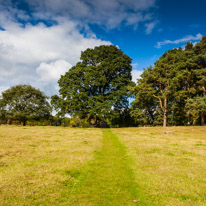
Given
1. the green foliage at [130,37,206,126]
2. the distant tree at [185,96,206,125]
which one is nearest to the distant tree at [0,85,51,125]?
the green foliage at [130,37,206,126]

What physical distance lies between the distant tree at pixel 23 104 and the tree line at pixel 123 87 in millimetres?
413

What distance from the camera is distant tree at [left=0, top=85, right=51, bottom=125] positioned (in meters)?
48.5

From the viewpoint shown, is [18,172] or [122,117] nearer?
[18,172]

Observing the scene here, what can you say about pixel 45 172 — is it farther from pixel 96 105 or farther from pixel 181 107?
pixel 181 107

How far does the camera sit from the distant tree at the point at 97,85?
39.3 m

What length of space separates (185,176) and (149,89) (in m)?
34.2

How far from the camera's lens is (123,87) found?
41.6 meters

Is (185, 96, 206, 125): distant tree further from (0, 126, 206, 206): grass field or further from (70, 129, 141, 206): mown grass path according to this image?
(70, 129, 141, 206): mown grass path

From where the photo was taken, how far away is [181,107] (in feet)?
140

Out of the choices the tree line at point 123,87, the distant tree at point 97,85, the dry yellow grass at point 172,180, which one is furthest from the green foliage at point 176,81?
the dry yellow grass at point 172,180

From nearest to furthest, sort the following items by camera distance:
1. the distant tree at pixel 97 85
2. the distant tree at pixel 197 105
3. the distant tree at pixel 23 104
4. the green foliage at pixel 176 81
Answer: the distant tree at pixel 197 105
the green foliage at pixel 176 81
the distant tree at pixel 97 85
the distant tree at pixel 23 104

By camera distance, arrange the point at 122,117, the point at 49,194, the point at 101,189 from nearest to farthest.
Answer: the point at 49,194 → the point at 101,189 → the point at 122,117

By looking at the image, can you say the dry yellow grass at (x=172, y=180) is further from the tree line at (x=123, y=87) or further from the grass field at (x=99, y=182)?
the tree line at (x=123, y=87)

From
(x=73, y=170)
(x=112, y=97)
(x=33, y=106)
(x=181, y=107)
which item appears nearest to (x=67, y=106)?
(x=112, y=97)
